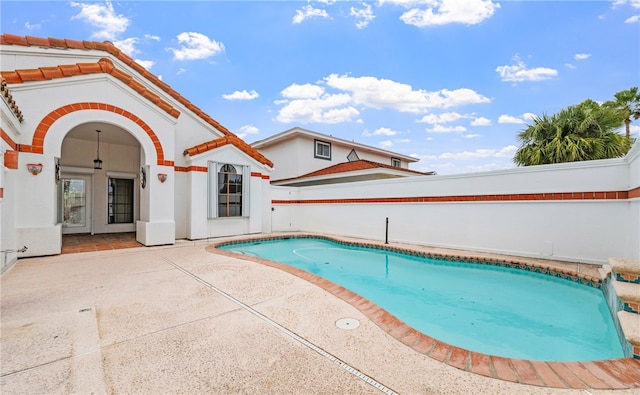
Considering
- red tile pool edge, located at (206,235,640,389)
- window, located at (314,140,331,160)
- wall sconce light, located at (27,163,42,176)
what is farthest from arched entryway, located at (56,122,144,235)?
red tile pool edge, located at (206,235,640,389)

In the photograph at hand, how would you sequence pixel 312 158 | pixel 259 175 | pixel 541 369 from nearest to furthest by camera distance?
pixel 541 369
pixel 259 175
pixel 312 158

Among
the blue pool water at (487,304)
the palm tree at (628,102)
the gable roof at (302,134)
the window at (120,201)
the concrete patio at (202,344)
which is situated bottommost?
the blue pool water at (487,304)

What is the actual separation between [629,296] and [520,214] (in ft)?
17.4

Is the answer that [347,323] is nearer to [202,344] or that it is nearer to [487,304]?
[202,344]

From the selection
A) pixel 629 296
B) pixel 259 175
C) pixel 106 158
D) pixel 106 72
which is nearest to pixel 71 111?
pixel 106 72

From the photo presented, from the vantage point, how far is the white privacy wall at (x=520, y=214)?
6.22 metres

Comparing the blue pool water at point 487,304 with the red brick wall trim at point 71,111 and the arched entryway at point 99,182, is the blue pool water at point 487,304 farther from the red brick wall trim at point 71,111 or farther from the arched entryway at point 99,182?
the arched entryway at point 99,182

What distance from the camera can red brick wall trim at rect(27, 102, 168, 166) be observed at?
6.99 m

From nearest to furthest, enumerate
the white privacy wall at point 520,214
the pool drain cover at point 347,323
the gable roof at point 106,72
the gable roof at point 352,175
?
1. the pool drain cover at point 347,323
2. the white privacy wall at point 520,214
3. the gable roof at point 106,72
4. the gable roof at point 352,175

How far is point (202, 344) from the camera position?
2.77 metres

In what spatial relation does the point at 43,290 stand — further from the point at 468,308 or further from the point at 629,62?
the point at 629,62

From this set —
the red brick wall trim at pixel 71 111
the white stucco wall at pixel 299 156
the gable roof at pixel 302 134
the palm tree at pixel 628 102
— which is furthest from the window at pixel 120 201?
the palm tree at pixel 628 102

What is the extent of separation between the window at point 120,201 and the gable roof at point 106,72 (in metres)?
4.93

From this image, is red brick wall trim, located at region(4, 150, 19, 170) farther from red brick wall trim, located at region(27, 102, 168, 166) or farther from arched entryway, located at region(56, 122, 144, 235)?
arched entryway, located at region(56, 122, 144, 235)
